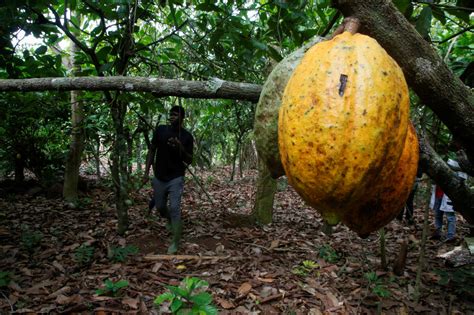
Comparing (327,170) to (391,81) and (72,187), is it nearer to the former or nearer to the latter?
(391,81)

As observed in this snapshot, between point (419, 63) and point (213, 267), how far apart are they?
3.12 meters

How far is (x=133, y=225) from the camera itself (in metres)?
4.46

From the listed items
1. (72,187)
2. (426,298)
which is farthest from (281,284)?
(72,187)

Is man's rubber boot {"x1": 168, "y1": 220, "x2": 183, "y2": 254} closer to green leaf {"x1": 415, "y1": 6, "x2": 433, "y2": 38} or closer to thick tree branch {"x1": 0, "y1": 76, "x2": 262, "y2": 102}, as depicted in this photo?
thick tree branch {"x1": 0, "y1": 76, "x2": 262, "y2": 102}

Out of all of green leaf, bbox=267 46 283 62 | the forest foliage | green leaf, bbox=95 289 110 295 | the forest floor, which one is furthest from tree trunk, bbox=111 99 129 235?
green leaf, bbox=267 46 283 62

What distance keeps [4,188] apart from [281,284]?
15.0ft

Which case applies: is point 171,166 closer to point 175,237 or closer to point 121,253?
point 175,237

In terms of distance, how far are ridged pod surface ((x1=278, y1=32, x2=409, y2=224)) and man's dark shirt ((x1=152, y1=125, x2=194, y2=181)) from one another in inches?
132

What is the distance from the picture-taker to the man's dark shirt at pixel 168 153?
12.6 ft

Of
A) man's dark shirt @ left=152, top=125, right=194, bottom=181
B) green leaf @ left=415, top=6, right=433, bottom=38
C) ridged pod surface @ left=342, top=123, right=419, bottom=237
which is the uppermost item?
green leaf @ left=415, top=6, right=433, bottom=38

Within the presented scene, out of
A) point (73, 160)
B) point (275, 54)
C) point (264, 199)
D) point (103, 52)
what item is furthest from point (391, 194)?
point (73, 160)

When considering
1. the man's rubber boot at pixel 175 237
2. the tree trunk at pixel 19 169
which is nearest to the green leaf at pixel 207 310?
the man's rubber boot at pixel 175 237

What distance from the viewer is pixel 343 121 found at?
1.51ft

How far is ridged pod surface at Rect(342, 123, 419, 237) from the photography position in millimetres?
553
